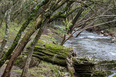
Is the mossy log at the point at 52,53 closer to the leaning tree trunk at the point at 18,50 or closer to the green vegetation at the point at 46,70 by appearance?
the green vegetation at the point at 46,70

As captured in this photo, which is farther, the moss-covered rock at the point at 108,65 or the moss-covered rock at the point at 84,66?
the moss-covered rock at the point at 108,65

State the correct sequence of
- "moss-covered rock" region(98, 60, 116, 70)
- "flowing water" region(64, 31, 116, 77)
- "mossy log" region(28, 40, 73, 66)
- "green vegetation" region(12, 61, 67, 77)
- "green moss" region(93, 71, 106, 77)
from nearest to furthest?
"green vegetation" region(12, 61, 67, 77) → "green moss" region(93, 71, 106, 77) → "mossy log" region(28, 40, 73, 66) → "moss-covered rock" region(98, 60, 116, 70) → "flowing water" region(64, 31, 116, 77)

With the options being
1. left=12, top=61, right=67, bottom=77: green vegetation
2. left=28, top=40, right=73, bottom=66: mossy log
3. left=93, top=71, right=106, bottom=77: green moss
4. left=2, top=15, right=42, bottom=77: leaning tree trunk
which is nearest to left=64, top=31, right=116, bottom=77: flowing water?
left=93, top=71, right=106, bottom=77: green moss

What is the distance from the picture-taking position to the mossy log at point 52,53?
665cm

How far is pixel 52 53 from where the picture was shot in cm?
689

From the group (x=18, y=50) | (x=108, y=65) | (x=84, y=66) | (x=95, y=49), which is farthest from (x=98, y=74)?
(x=95, y=49)

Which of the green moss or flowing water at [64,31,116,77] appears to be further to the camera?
flowing water at [64,31,116,77]

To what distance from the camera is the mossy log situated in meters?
6.65

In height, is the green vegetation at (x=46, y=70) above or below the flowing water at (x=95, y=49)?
above

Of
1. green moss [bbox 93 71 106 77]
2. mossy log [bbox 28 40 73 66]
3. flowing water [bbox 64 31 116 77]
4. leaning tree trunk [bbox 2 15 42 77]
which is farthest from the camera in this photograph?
flowing water [bbox 64 31 116 77]

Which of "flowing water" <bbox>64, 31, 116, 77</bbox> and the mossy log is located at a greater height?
the mossy log

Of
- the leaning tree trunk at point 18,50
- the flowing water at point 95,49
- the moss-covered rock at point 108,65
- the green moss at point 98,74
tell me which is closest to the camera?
the leaning tree trunk at point 18,50

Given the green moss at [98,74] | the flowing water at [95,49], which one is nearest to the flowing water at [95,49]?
the flowing water at [95,49]

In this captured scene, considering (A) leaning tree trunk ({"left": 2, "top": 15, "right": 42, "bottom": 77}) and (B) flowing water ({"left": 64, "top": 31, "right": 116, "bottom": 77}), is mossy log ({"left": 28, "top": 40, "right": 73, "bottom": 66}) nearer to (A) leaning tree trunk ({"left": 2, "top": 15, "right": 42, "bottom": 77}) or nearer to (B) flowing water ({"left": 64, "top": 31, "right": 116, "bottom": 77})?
(A) leaning tree trunk ({"left": 2, "top": 15, "right": 42, "bottom": 77})
